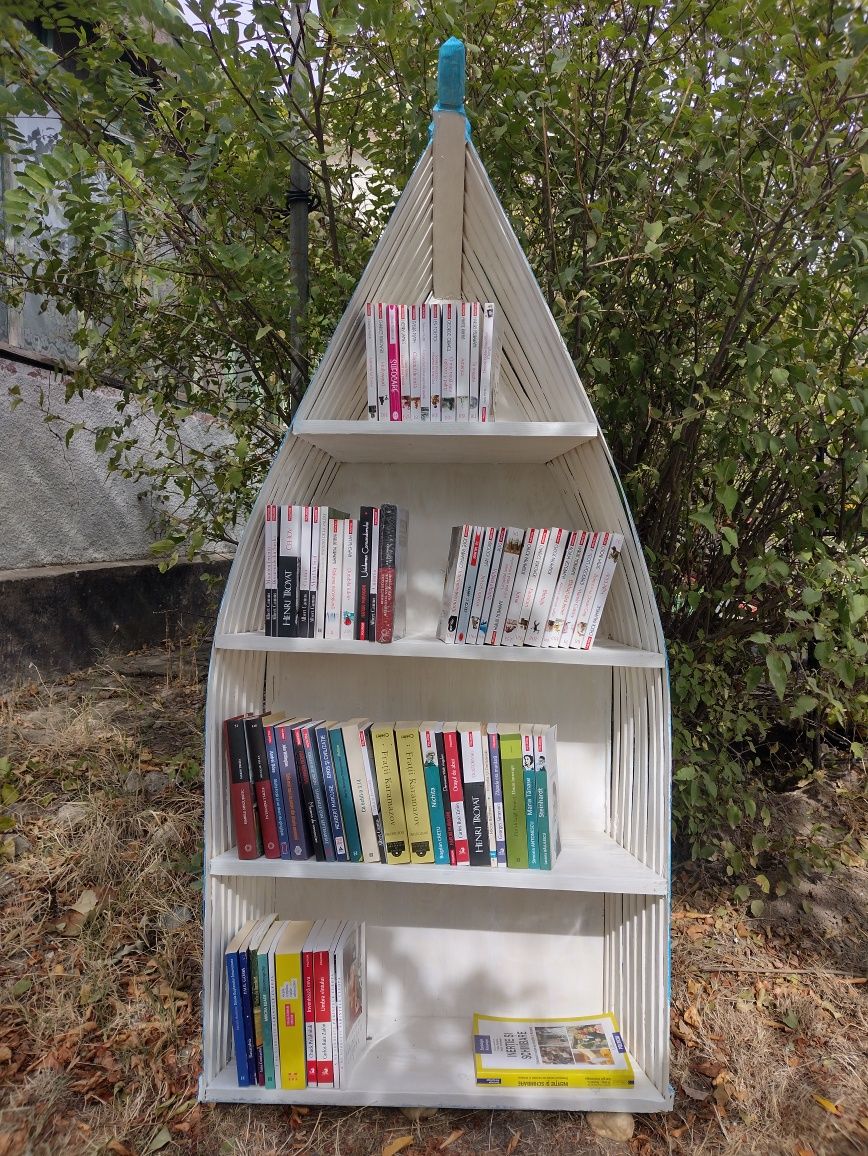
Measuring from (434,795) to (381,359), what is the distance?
0.97m

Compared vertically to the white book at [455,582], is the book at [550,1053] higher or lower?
lower

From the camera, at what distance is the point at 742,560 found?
2197 mm

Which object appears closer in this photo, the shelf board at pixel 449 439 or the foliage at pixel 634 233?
the shelf board at pixel 449 439

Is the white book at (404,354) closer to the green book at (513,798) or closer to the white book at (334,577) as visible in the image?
the white book at (334,577)

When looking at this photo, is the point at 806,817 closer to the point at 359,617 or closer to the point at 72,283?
the point at 359,617

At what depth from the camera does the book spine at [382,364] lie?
1.58m

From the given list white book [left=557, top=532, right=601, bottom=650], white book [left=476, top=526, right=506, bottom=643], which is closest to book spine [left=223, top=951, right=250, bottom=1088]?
white book [left=476, top=526, right=506, bottom=643]

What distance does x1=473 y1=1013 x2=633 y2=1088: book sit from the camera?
5.27 feet

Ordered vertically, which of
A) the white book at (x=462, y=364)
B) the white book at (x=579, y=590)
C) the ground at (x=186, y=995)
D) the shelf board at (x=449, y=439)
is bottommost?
the ground at (x=186, y=995)

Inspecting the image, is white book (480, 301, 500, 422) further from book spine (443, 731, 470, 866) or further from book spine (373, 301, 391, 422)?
book spine (443, 731, 470, 866)

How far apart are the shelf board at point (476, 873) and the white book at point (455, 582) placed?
1.68ft

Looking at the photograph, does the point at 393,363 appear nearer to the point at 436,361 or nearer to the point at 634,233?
the point at 436,361

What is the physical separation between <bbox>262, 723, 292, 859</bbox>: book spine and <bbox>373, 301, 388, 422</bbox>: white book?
749 mm

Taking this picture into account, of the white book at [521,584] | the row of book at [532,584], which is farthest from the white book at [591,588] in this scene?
the white book at [521,584]
